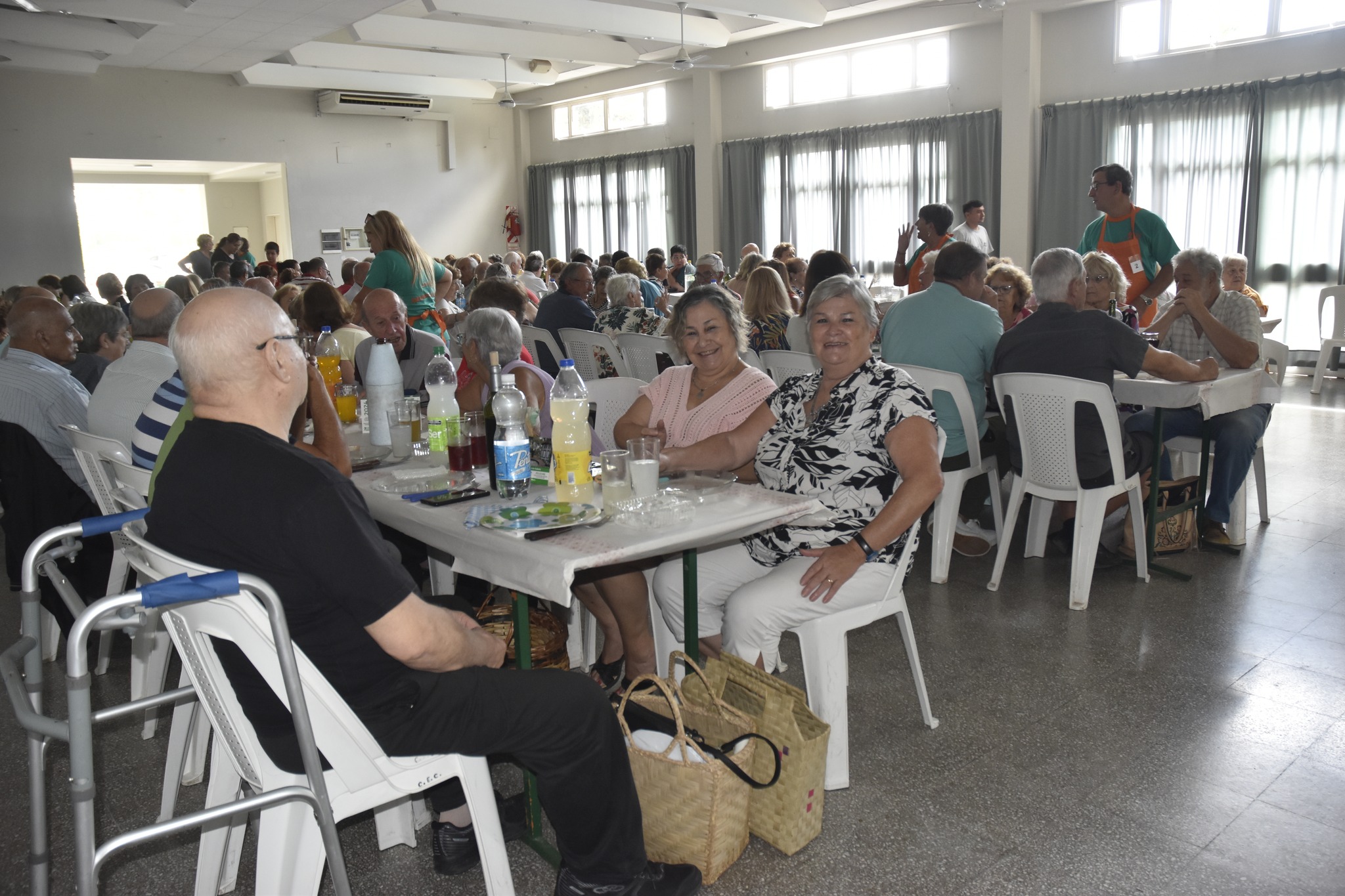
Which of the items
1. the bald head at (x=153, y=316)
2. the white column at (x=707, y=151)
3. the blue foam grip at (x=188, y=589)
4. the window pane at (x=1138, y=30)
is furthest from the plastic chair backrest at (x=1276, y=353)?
the white column at (x=707, y=151)

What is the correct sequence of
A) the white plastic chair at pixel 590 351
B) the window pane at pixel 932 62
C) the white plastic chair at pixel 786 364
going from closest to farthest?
the white plastic chair at pixel 786 364
the white plastic chair at pixel 590 351
the window pane at pixel 932 62

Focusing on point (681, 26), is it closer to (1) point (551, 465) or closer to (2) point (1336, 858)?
(1) point (551, 465)

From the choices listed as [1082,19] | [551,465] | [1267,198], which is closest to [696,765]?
[551,465]

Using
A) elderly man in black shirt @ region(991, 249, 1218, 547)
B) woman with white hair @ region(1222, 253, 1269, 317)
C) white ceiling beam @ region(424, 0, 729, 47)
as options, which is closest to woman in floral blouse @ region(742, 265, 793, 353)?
elderly man in black shirt @ region(991, 249, 1218, 547)

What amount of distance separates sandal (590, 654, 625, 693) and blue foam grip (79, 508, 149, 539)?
1412mm

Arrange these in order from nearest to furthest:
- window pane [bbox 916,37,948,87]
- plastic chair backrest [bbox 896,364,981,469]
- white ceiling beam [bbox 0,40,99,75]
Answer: plastic chair backrest [bbox 896,364,981,469], white ceiling beam [bbox 0,40,99,75], window pane [bbox 916,37,948,87]

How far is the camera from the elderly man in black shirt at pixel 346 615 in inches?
57.5

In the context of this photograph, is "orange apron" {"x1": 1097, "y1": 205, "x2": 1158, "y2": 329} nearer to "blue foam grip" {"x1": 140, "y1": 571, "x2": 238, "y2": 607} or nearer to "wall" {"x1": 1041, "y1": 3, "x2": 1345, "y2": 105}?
"wall" {"x1": 1041, "y1": 3, "x2": 1345, "y2": 105}

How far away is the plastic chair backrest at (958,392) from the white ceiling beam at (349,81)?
11.1m

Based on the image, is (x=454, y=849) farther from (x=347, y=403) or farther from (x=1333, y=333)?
(x=1333, y=333)

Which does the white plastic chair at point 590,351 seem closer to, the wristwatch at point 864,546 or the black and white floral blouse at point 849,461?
the black and white floral blouse at point 849,461

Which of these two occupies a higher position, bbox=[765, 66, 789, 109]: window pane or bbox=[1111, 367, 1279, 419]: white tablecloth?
bbox=[765, 66, 789, 109]: window pane

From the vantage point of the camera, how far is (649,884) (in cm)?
188

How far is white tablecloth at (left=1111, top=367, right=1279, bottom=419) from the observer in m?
3.56
